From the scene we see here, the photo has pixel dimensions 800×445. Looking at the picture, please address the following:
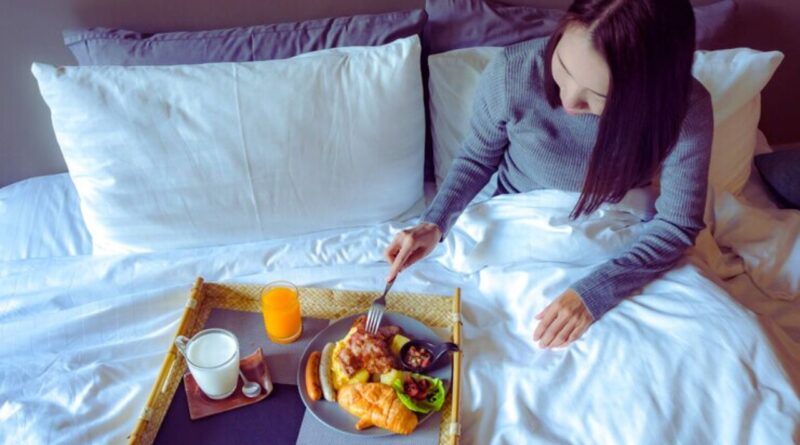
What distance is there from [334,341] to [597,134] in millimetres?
608

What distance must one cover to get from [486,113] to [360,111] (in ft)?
0.91

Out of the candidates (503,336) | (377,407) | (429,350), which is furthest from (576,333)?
(377,407)

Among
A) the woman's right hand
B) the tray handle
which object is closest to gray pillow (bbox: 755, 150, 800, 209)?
the woman's right hand

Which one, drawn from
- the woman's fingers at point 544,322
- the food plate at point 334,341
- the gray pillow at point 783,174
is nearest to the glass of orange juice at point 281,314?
the food plate at point 334,341

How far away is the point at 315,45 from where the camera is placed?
1.44 metres

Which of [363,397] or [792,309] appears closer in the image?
[363,397]

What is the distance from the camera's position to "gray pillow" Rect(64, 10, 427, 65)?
1363mm

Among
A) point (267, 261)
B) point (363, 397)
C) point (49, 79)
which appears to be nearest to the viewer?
point (363, 397)

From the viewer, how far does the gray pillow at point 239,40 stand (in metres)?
1.36

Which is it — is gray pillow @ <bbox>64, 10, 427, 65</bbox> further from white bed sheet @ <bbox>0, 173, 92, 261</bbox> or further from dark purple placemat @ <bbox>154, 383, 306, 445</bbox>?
dark purple placemat @ <bbox>154, 383, 306, 445</bbox>

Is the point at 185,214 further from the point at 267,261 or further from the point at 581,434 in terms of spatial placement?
Result: the point at 581,434

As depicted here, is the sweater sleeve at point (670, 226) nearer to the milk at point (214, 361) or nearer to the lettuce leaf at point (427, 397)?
the lettuce leaf at point (427, 397)

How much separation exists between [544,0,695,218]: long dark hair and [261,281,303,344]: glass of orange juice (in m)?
0.59

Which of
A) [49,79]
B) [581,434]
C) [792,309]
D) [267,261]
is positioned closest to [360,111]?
[267,261]
